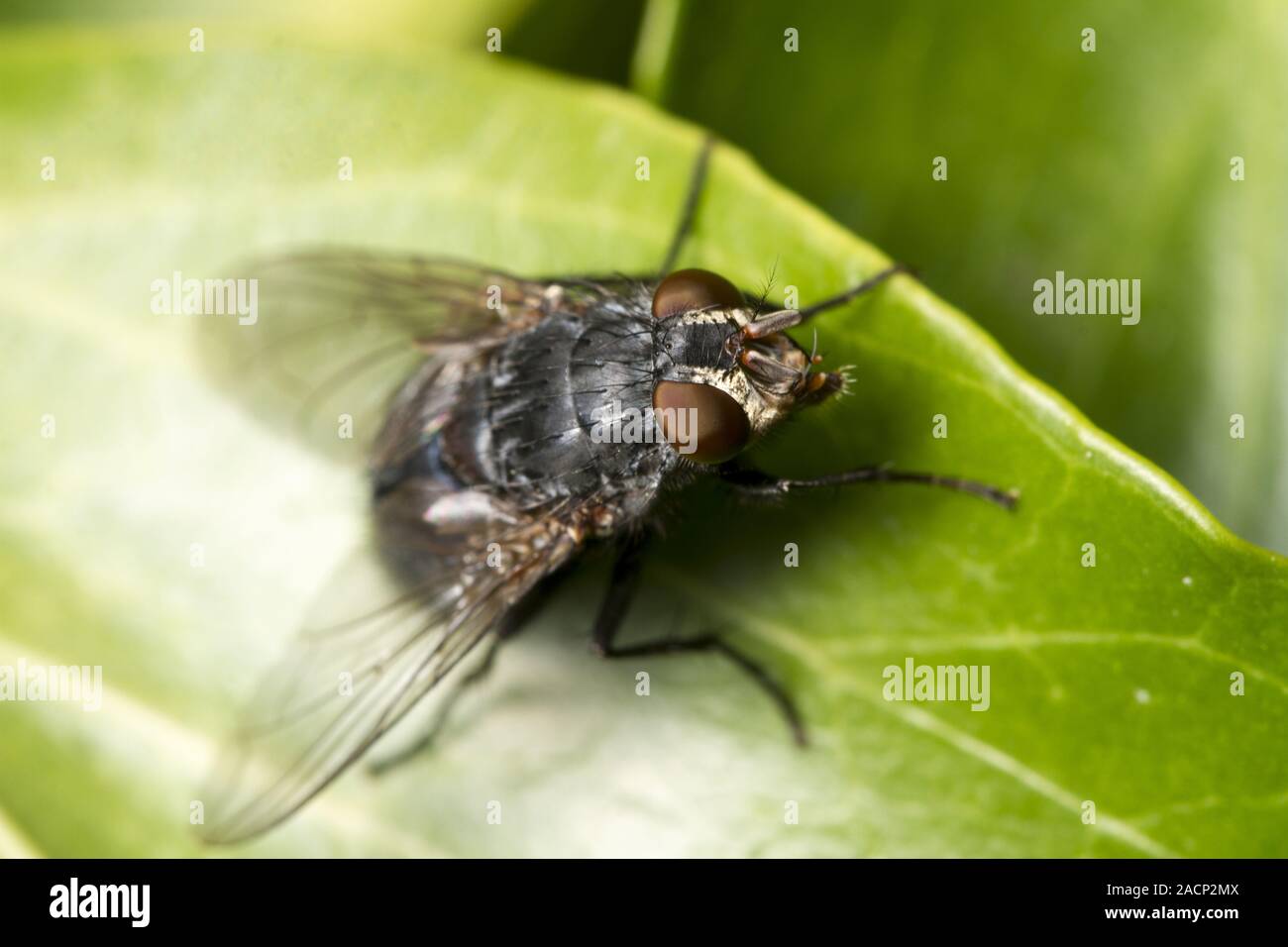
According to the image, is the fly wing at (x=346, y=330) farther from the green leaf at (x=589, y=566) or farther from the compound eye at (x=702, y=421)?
the compound eye at (x=702, y=421)

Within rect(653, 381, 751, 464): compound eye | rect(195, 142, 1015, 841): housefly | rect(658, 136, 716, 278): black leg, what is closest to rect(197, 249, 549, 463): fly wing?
rect(195, 142, 1015, 841): housefly

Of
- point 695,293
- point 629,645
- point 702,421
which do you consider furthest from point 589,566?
point 695,293

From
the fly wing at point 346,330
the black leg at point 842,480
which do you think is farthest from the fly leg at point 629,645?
the fly wing at point 346,330

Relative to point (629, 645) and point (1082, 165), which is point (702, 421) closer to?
point (629, 645)
